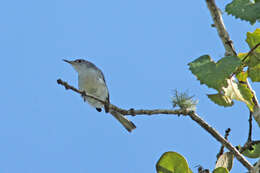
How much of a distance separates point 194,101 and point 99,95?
14.2 feet

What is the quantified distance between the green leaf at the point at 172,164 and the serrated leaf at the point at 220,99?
1.95 ft

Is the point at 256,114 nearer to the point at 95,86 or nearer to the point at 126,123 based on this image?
the point at 126,123

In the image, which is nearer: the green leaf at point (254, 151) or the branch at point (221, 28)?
the branch at point (221, 28)

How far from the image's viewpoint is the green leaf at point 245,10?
255 centimetres

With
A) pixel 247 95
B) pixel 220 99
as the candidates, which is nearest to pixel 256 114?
pixel 247 95

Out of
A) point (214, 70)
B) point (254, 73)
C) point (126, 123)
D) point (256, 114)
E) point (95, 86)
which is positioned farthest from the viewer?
point (95, 86)

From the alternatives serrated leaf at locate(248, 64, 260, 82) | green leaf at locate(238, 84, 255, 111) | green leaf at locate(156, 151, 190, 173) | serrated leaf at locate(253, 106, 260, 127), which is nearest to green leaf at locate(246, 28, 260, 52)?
serrated leaf at locate(248, 64, 260, 82)

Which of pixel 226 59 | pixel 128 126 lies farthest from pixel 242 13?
pixel 128 126

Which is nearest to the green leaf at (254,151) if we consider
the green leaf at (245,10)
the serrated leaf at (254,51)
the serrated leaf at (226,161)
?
the serrated leaf at (226,161)

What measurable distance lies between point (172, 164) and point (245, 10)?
1115 mm

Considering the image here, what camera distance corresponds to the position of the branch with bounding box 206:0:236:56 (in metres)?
2.78

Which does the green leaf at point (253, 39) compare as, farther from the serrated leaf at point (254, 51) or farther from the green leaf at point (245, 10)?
the green leaf at point (245, 10)

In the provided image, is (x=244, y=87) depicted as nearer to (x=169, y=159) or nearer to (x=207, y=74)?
(x=207, y=74)

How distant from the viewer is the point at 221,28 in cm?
285
